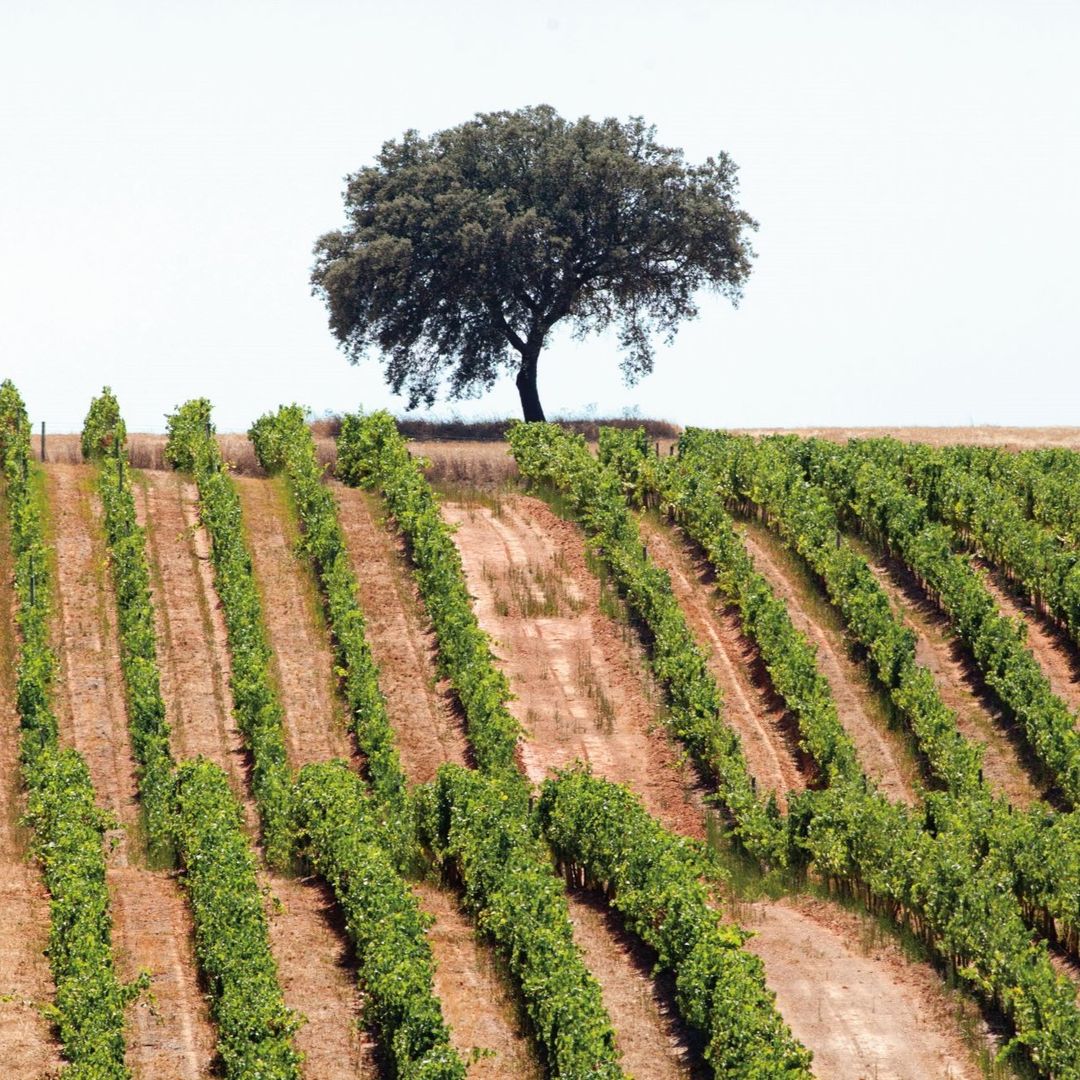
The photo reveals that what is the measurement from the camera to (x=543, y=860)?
29.9m

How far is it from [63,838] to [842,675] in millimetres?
16577

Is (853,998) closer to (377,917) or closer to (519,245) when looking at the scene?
(377,917)

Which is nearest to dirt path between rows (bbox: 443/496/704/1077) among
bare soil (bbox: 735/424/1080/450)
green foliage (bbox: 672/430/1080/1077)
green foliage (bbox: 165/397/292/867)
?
green foliage (bbox: 672/430/1080/1077)

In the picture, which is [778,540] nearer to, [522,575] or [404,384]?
[522,575]

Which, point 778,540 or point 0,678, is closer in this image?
point 0,678

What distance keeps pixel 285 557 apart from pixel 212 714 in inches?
263

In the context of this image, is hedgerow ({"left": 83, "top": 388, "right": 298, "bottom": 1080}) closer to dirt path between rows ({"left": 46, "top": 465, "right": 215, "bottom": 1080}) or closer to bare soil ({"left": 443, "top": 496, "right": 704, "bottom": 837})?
dirt path between rows ({"left": 46, "top": 465, "right": 215, "bottom": 1080})

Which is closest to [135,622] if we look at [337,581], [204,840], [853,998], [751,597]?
[337,581]

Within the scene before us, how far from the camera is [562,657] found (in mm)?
39469

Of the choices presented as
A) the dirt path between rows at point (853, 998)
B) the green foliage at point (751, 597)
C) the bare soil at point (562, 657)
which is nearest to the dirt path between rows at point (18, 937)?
the bare soil at point (562, 657)

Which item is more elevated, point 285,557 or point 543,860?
point 285,557

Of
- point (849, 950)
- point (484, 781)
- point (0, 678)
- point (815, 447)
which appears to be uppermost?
point (815, 447)

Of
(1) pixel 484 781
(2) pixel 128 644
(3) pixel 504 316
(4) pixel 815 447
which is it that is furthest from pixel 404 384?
(1) pixel 484 781

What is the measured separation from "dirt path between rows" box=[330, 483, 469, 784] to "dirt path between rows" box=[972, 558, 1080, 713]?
11857 millimetres
